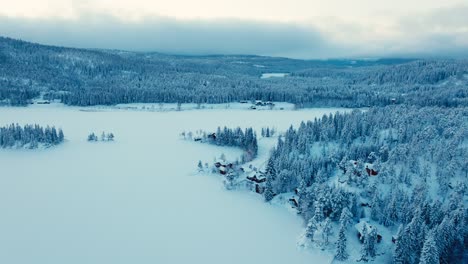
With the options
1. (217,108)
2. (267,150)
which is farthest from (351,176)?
(217,108)

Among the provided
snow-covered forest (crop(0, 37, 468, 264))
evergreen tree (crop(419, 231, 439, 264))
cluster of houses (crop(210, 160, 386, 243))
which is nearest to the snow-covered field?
snow-covered forest (crop(0, 37, 468, 264))

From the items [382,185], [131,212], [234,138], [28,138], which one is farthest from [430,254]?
[28,138]

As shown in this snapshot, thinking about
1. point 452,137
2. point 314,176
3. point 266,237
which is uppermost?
point 452,137

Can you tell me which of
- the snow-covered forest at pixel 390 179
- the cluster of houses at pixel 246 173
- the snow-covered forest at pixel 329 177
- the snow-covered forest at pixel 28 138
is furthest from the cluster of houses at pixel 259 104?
the cluster of houses at pixel 246 173

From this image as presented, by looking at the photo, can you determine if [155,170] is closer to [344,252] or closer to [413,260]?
[344,252]

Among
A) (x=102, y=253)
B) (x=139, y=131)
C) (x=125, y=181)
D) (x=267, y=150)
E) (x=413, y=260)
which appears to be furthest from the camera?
(x=139, y=131)

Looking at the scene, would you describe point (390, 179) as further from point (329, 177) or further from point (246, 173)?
Answer: point (246, 173)
